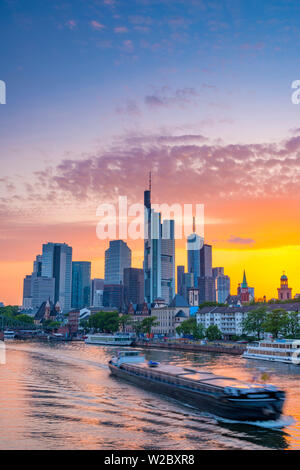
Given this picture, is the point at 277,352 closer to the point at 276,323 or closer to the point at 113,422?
the point at 276,323

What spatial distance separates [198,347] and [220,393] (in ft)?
343

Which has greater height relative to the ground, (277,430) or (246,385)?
(246,385)

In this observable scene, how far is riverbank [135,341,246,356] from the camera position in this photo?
5136 inches

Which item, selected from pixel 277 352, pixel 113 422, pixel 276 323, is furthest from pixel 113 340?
pixel 113 422

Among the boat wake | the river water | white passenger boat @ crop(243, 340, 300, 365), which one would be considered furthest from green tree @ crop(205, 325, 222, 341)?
the boat wake

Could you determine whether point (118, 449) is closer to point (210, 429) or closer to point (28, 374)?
point (210, 429)

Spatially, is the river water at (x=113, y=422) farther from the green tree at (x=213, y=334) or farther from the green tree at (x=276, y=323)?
the green tree at (x=213, y=334)

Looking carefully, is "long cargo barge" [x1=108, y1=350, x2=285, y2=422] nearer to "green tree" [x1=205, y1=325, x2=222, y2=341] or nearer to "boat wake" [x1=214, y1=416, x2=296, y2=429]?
"boat wake" [x1=214, y1=416, x2=296, y2=429]

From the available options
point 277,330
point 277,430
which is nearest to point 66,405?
point 277,430

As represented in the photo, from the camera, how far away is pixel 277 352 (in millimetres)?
105938

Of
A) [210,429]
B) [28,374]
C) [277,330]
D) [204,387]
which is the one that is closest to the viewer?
[210,429]

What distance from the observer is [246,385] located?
4531cm

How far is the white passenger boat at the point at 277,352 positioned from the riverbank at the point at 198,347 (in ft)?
44.3
